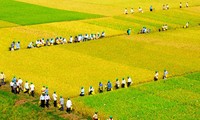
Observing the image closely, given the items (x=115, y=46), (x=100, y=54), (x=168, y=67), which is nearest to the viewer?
(x=168, y=67)

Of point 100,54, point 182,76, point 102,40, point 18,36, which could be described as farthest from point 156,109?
point 18,36

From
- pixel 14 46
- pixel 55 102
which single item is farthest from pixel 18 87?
pixel 14 46

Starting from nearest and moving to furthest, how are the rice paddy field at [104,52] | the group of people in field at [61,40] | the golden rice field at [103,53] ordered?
1. the rice paddy field at [104,52]
2. the golden rice field at [103,53]
3. the group of people in field at [61,40]

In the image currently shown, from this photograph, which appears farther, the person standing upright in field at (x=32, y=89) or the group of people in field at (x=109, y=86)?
the group of people in field at (x=109, y=86)

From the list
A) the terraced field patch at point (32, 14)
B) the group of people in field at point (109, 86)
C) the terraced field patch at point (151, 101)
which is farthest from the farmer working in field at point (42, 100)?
the terraced field patch at point (32, 14)

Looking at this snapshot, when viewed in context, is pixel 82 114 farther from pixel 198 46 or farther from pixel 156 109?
pixel 198 46

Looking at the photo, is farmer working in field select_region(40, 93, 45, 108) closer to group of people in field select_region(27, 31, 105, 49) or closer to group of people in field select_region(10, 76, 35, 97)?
group of people in field select_region(10, 76, 35, 97)

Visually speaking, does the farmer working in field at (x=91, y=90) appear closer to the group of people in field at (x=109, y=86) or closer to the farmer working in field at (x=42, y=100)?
the group of people in field at (x=109, y=86)

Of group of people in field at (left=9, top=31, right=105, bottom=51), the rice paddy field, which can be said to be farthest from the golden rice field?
group of people in field at (left=9, top=31, right=105, bottom=51)
